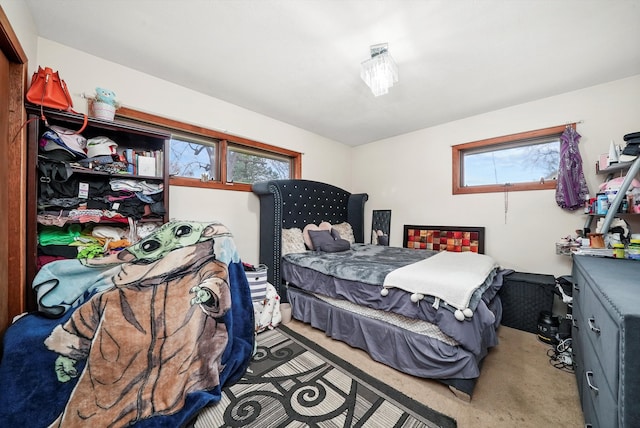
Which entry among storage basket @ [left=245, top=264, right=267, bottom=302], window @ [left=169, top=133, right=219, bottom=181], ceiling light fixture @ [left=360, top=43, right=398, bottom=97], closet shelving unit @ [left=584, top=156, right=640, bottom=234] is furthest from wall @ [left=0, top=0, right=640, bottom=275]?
ceiling light fixture @ [left=360, top=43, right=398, bottom=97]

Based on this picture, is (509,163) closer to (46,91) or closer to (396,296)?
(396,296)

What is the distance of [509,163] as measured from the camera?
281cm

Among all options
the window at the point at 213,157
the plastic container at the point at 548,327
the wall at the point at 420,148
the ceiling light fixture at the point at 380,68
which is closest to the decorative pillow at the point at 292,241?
the wall at the point at 420,148

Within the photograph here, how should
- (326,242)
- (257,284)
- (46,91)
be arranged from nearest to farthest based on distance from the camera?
(46,91)
(257,284)
(326,242)

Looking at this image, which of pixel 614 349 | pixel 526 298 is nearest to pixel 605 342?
pixel 614 349

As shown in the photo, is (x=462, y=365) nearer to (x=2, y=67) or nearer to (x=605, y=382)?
(x=605, y=382)

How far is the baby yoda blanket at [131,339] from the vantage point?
1073 mm

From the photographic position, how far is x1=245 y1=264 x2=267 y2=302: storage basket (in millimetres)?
2219

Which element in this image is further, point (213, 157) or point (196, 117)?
point (213, 157)

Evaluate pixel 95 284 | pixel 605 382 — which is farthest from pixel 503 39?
pixel 95 284

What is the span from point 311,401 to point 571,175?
313 cm

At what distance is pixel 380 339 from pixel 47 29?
3.32 meters

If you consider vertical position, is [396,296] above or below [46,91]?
below

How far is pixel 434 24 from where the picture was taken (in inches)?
60.6
